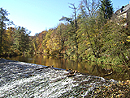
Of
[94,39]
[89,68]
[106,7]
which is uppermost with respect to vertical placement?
[106,7]

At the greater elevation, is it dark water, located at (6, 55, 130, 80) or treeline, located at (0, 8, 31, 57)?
treeline, located at (0, 8, 31, 57)

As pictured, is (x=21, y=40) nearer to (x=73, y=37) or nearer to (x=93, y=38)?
(x=73, y=37)

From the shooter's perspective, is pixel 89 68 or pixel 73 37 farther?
pixel 73 37

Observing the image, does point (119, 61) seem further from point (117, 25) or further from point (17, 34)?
point (17, 34)

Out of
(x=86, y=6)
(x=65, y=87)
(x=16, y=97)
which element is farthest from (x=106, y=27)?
(x=16, y=97)

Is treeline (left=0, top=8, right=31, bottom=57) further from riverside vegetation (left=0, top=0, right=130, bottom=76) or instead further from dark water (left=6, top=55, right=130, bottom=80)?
dark water (left=6, top=55, right=130, bottom=80)

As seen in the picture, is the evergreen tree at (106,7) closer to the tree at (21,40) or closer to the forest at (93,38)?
the forest at (93,38)

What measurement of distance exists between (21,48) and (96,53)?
67.5 ft

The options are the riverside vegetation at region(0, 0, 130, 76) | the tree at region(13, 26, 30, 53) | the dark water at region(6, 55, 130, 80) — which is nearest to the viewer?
the dark water at region(6, 55, 130, 80)

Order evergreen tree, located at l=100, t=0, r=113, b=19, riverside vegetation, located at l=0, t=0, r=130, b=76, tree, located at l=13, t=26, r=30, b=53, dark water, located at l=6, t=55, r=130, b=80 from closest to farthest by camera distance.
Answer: dark water, located at l=6, t=55, r=130, b=80 → riverside vegetation, located at l=0, t=0, r=130, b=76 → evergreen tree, located at l=100, t=0, r=113, b=19 → tree, located at l=13, t=26, r=30, b=53

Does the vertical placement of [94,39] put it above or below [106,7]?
below

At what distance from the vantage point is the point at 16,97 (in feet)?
14.0

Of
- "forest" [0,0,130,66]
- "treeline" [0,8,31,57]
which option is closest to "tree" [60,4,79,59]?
"forest" [0,0,130,66]

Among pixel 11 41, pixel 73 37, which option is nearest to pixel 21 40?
pixel 11 41
